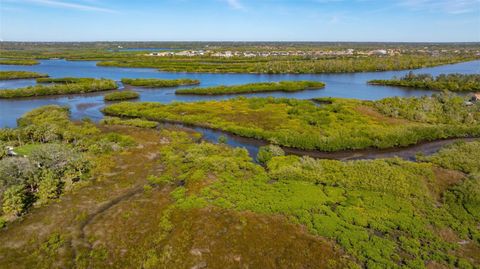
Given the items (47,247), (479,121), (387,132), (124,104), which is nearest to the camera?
(47,247)

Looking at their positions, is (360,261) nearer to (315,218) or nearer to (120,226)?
(315,218)

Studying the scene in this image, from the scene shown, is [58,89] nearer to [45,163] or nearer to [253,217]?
[45,163]

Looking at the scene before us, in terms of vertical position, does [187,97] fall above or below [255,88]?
below

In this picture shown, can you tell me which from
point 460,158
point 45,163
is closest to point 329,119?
point 460,158

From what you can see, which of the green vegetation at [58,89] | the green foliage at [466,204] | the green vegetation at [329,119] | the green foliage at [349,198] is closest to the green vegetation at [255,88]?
the green vegetation at [329,119]

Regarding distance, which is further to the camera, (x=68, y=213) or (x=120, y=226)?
(x=68, y=213)

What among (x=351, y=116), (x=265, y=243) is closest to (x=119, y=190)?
(x=265, y=243)

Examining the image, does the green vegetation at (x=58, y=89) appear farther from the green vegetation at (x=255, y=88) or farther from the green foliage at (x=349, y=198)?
the green foliage at (x=349, y=198)

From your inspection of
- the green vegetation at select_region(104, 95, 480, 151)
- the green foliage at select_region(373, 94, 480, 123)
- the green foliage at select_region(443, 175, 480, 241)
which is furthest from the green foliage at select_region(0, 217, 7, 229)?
the green foliage at select_region(373, 94, 480, 123)
